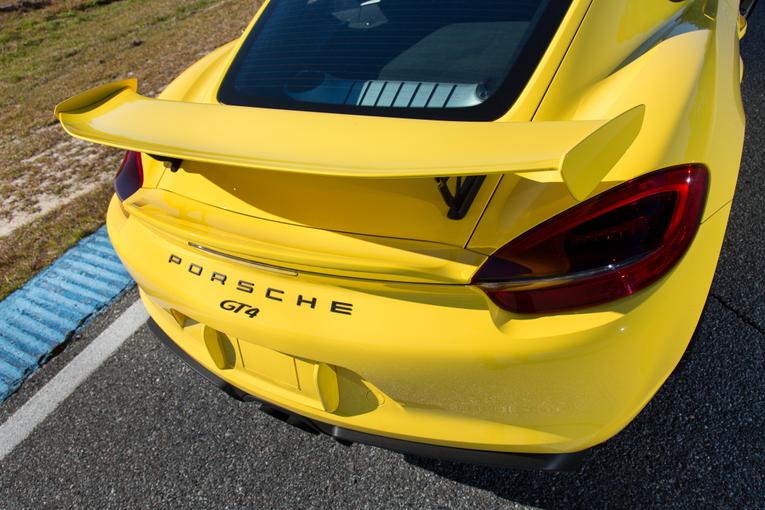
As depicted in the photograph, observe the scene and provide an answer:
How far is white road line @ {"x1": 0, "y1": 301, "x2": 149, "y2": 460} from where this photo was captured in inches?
92.6

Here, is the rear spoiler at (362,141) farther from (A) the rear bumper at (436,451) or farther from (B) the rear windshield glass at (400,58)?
(A) the rear bumper at (436,451)

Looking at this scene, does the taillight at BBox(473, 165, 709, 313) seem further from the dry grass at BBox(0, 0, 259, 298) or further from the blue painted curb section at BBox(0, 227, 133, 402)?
the dry grass at BBox(0, 0, 259, 298)

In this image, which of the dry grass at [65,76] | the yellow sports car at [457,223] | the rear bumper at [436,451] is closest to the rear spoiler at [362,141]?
the yellow sports car at [457,223]

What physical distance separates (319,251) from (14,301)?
2.63 metres

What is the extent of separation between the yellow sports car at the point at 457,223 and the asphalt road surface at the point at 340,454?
45 centimetres

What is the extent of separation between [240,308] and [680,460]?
1.50 meters

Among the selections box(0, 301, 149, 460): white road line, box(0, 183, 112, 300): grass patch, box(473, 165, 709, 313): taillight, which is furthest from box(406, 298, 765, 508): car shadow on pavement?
box(0, 183, 112, 300): grass patch

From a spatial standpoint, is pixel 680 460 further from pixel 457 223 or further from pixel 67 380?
pixel 67 380

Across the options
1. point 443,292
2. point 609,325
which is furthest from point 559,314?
point 443,292

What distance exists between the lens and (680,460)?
5.96 feet

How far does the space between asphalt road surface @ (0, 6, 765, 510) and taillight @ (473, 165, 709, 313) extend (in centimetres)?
56

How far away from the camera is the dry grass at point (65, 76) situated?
12.5 feet

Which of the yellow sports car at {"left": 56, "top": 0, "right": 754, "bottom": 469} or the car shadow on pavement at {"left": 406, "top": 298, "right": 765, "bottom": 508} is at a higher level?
the yellow sports car at {"left": 56, "top": 0, "right": 754, "bottom": 469}

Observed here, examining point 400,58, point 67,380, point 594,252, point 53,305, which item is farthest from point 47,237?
point 594,252
